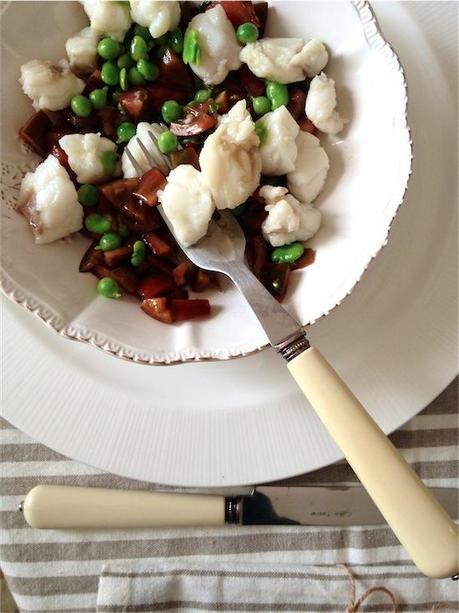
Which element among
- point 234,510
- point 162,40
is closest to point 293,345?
point 234,510

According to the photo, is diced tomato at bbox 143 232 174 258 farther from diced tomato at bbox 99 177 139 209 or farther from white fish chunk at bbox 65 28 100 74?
white fish chunk at bbox 65 28 100 74

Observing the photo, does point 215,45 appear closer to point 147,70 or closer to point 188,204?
point 147,70

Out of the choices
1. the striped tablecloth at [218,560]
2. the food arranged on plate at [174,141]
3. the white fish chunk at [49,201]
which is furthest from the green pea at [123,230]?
the striped tablecloth at [218,560]

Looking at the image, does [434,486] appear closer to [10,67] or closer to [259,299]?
[259,299]

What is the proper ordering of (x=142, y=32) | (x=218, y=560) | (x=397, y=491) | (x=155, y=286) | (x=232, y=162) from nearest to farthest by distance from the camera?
(x=397, y=491)
(x=232, y=162)
(x=155, y=286)
(x=142, y=32)
(x=218, y=560)

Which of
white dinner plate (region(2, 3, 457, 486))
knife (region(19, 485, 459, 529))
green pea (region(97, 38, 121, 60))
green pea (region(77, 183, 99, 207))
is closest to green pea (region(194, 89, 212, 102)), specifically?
green pea (region(97, 38, 121, 60))
